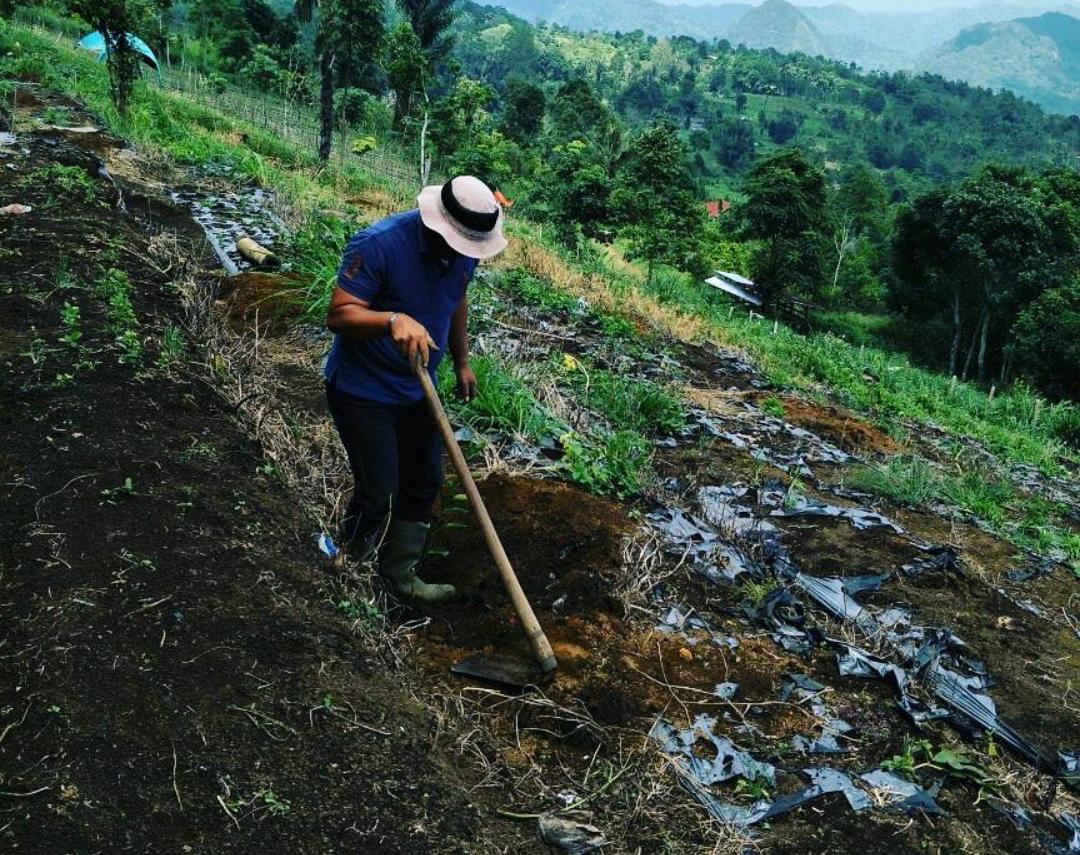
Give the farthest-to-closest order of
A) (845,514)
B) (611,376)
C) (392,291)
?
(611,376) → (845,514) → (392,291)

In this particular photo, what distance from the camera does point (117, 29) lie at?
12562mm

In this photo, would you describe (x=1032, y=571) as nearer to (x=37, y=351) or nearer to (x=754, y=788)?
(x=754, y=788)

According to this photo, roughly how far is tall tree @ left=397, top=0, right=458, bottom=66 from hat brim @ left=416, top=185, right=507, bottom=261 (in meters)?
38.8

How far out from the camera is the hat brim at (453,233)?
2629mm

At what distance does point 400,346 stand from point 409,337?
0.04m

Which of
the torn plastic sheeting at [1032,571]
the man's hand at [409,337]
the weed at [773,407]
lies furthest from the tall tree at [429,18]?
the man's hand at [409,337]

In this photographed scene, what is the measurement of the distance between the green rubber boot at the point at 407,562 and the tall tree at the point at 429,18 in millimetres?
38773

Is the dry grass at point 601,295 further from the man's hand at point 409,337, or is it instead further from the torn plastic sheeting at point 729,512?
the man's hand at point 409,337

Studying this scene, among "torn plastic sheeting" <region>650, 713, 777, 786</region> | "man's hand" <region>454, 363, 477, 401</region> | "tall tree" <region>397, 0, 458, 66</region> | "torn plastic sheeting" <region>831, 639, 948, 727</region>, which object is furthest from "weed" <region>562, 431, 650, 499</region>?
"tall tree" <region>397, 0, 458, 66</region>

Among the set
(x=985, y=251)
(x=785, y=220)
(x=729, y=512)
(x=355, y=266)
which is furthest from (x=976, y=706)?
(x=785, y=220)

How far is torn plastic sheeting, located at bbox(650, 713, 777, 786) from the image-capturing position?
102 inches

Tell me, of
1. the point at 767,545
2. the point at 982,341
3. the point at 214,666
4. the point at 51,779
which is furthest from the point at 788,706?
the point at 982,341

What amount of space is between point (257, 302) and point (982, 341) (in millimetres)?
27655

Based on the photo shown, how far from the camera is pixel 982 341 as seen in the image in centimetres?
2789
